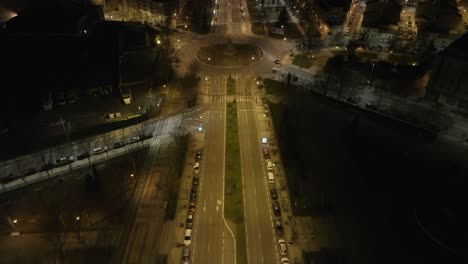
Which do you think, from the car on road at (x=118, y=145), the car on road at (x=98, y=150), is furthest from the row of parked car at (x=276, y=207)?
the car on road at (x=98, y=150)

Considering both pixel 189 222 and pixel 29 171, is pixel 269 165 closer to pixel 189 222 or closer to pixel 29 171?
pixel 189 222

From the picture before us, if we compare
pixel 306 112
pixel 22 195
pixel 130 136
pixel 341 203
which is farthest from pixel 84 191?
pixel 306 112

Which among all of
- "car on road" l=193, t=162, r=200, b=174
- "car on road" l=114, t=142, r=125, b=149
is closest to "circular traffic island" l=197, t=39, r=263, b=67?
"car on road" l=114, t=142, r=125, b=149

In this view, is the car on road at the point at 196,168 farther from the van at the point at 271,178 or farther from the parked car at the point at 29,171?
the parked car at the point at 29,171

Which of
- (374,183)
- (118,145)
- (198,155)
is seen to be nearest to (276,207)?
(374,183)

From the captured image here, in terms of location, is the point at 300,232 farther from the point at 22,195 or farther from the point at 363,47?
the point at 363,47
